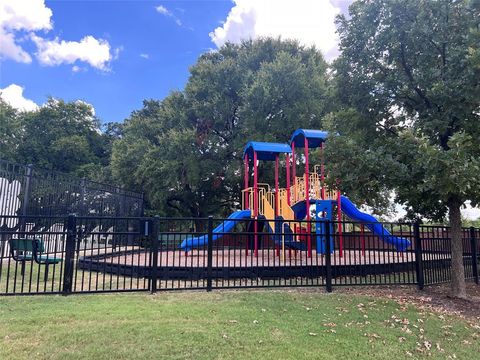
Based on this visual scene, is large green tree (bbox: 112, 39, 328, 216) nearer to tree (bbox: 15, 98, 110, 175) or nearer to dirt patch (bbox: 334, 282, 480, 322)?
tree (bbox: 15, 98, 110, 175)

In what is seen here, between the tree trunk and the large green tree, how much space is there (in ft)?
42.8

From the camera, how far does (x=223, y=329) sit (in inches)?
190

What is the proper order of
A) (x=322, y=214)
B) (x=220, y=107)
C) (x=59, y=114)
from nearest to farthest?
(x=322, y=214), (x=220, y=107), (x=59, y=114)

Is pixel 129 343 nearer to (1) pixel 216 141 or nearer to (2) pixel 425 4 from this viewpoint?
(2) pixel 425 4

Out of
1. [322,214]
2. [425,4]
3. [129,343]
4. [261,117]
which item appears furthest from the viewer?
[261,117]

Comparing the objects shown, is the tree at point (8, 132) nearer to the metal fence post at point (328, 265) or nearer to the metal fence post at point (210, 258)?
the metal fence post at point (210, 258)

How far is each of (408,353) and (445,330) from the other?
130cm

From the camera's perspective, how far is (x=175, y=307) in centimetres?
581

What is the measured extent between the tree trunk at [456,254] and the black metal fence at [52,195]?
36.5ft

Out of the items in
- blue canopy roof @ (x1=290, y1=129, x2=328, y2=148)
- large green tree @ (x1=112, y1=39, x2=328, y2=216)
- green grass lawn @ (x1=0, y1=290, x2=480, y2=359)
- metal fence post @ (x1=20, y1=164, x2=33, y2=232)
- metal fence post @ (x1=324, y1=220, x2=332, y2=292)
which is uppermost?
large green tree @ (x1=112, y1=39, x2=328, y2=216)

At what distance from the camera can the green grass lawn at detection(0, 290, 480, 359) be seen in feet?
13.6

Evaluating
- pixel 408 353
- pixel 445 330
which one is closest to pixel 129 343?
pixel 408 353

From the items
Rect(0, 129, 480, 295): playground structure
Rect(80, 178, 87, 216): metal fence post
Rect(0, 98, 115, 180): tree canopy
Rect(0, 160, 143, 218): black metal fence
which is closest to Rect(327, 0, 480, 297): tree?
Rect(0, 129, 480, 295): playground structure

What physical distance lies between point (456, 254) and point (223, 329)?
541 centimetres
